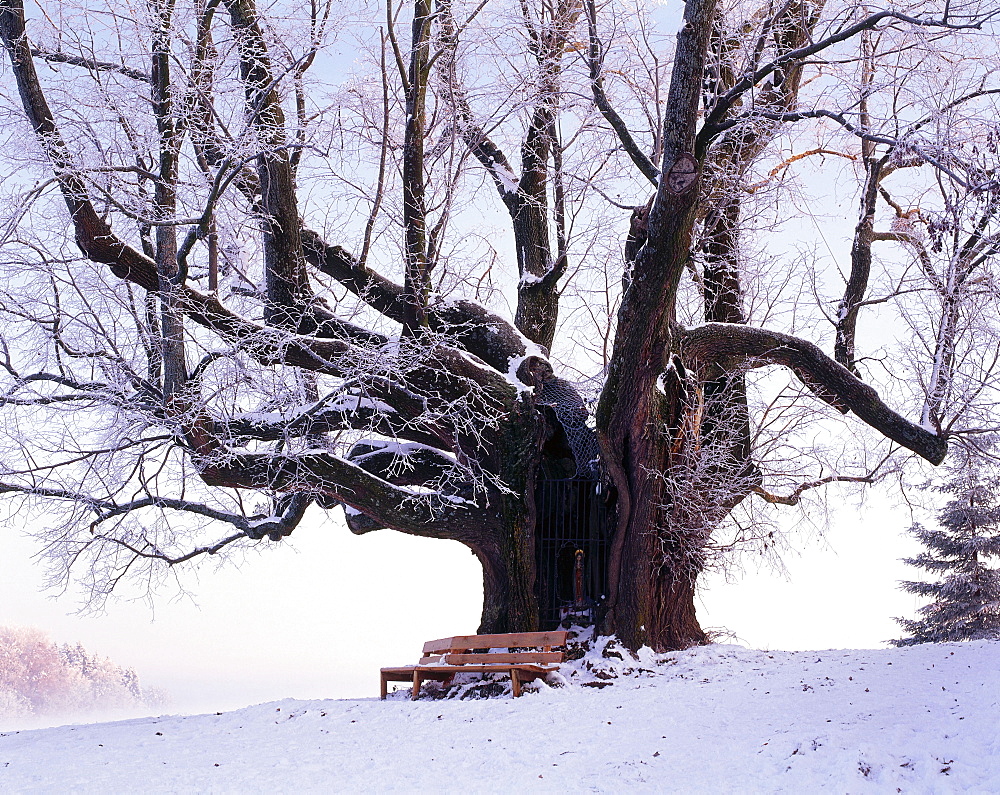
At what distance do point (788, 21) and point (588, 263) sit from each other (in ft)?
12.1

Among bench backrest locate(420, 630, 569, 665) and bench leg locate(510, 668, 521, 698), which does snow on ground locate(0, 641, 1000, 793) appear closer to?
bench leg locate(510, 668, 521, 698)

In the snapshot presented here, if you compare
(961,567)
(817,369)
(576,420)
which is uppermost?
(817,369)

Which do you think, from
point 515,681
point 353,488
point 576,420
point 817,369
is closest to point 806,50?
point 817,369

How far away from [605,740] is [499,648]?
315cm

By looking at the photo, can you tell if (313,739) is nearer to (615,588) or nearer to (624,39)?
→ (615,588)

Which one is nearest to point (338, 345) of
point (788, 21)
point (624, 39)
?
point (624, 39)

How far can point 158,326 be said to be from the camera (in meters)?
8.52

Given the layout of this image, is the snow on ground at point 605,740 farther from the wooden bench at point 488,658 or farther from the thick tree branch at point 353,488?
the thick tree branch at point 353,488

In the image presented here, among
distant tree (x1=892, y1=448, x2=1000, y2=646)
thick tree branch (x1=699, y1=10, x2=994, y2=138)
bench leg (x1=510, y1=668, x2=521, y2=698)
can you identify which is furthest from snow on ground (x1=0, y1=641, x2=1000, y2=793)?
distant tree (x1=892, y1=448, x2=1000, y2=646)

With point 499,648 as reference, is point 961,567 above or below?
above

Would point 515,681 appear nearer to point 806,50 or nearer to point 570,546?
point 570,546

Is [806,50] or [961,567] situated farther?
[961,567]

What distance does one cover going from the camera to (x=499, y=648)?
30.3ft

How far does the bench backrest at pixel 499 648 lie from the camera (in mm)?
8648
